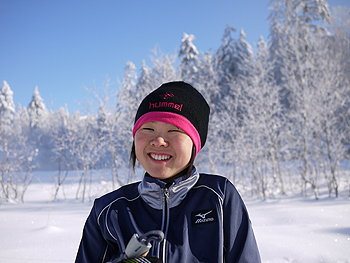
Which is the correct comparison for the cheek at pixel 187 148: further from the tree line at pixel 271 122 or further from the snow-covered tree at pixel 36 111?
the snow-covered tree at pixel 36 111

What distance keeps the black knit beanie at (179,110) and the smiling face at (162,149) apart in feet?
0.13

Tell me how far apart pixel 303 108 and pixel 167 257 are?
388 inches

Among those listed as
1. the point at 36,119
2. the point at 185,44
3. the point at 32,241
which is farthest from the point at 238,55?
the point at 36,119

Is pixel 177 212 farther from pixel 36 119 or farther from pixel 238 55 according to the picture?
pixel 36 119

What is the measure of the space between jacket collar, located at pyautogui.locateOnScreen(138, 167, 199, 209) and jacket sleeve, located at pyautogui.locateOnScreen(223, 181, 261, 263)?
0.73 feet

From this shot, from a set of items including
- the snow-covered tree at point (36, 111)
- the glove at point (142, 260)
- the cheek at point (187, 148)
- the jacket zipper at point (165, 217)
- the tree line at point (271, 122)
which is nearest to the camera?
the glove at point (142, 260)

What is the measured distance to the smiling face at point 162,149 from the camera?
1157mm

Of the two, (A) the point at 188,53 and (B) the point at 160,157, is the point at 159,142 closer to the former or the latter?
(B) the point at 160,157

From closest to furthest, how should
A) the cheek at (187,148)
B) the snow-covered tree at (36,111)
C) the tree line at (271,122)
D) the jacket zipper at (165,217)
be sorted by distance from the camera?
the jacket zipper at (165,217) < the cheek at (187,148) < the tree line at (271,122) < the snow-covered tree at (36,111)

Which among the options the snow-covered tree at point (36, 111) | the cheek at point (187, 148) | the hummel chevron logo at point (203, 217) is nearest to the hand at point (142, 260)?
the hummel chevron logo at point (203, 217)

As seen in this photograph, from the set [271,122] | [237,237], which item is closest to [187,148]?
[237,237]

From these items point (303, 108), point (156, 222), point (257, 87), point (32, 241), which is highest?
point (257, 87)

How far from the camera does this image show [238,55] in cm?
1855

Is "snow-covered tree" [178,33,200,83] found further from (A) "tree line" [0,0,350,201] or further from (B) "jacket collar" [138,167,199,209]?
(B) "jacket collar" [138,167,199,209]
